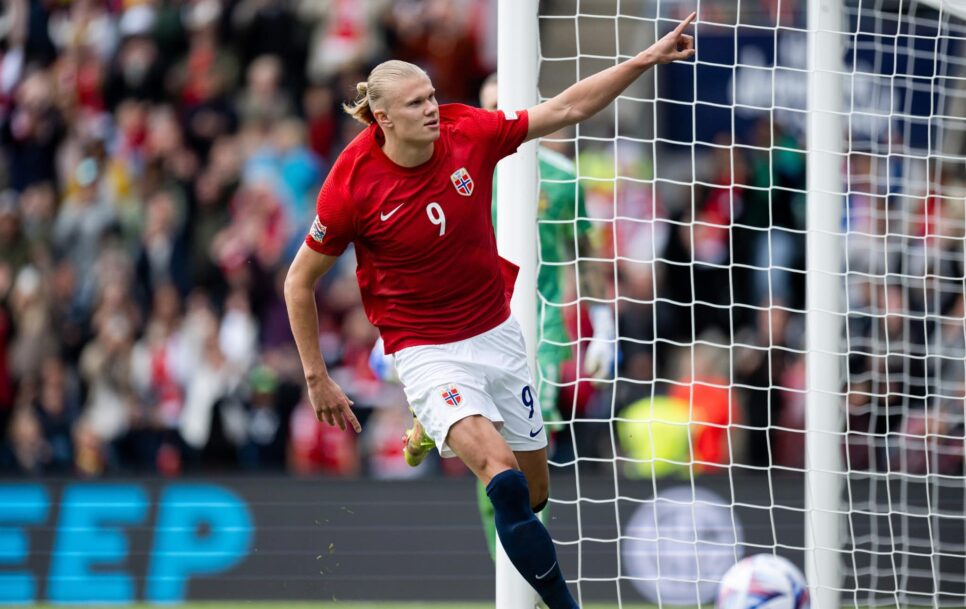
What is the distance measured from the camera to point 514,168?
6305 mm

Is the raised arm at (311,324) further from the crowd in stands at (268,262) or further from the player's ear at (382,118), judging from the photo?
the crowd in stands at (268,262)

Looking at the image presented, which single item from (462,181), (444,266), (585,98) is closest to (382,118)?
(462,181)

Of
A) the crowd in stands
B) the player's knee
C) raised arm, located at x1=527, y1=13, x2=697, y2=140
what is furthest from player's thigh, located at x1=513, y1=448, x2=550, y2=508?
the crowd in stands

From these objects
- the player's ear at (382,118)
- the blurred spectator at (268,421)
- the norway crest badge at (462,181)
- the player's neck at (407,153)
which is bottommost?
the blurred spectator at (268,421)

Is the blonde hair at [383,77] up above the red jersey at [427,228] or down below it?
above

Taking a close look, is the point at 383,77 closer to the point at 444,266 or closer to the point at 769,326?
the point at 444,266

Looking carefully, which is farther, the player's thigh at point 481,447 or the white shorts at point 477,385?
the white shorts at point 477,385

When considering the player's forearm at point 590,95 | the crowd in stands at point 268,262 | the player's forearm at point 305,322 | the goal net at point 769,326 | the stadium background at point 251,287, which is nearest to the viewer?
the player's forearm at point 305,322

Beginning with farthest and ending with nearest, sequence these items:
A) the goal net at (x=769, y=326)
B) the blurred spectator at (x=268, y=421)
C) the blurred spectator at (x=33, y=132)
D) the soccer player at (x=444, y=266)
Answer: the blurred spectator at (x=33, y=132) → the blurred spectator at (x=268, y=421) → the goal net at (x=769, y=326) → the soccer player at (x=444, y=266)

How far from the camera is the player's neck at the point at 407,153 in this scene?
5395 mm

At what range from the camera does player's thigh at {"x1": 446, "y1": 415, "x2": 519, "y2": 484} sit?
5.29m

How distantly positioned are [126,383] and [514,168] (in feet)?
15.8

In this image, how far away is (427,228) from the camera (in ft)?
17.8


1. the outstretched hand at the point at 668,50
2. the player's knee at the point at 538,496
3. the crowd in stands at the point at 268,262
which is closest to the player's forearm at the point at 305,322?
the player's knee at the point at 538,496
